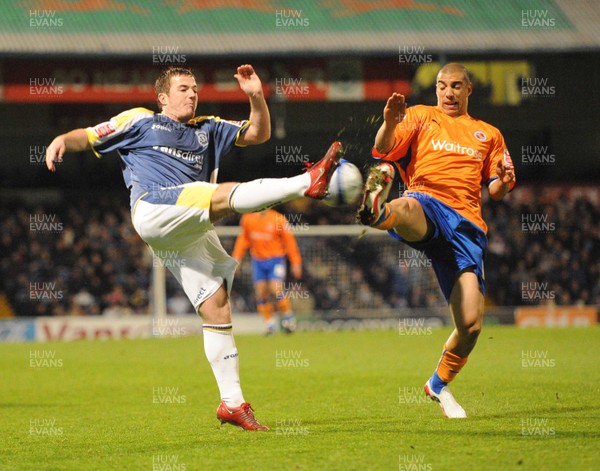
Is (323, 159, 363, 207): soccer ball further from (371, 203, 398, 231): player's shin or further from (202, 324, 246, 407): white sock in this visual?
(202, 324, 246, 407): white sock

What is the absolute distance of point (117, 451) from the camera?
6488mm

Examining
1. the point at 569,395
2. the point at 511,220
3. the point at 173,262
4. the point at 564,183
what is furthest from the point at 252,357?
the point at 564,183

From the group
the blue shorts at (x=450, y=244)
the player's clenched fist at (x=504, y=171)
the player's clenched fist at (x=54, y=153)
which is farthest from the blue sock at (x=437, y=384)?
the player's clenched fist at (x=54, y=153)

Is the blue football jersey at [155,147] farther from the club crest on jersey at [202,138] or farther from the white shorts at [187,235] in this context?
the white shorts at [187,235]

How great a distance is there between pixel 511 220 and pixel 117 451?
61.7ft

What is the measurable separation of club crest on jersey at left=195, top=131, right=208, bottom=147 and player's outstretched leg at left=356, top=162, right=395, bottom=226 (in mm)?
1439

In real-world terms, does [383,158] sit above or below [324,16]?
below

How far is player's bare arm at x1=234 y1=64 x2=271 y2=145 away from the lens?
23.7 ft

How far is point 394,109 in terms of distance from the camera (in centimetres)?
736

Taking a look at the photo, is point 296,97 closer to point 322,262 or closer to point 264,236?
point 322,262

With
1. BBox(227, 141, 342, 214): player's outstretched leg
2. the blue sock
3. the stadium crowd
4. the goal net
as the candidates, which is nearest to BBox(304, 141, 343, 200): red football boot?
BBox(227, 141, 342, 214): player's outstretched leg

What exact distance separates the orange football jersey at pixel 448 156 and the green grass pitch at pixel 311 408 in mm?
1801

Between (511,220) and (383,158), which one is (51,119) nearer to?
(511,220)

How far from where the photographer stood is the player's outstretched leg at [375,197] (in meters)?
6.61
